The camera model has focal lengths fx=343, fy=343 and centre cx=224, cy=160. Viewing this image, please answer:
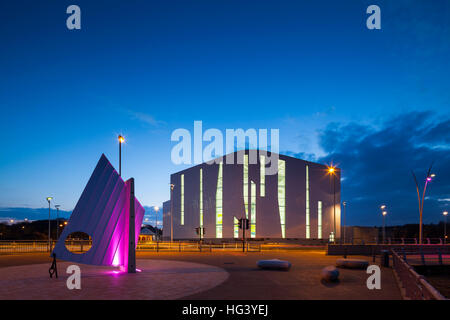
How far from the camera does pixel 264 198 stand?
66.4 metres

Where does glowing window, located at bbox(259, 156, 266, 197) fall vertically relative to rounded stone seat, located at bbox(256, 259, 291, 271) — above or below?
above

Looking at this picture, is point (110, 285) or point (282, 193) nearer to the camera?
point (110, 285)

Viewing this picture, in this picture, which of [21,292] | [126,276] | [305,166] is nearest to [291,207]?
[305,166]

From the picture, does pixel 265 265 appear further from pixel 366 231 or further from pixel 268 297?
pixel 366 231

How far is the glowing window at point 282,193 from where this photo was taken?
2623 inches

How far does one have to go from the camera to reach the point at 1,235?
11025 centimetres

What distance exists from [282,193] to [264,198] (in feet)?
13.2

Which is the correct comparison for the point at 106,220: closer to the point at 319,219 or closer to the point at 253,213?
the point at 253,213

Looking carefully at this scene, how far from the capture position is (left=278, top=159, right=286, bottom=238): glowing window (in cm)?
6662

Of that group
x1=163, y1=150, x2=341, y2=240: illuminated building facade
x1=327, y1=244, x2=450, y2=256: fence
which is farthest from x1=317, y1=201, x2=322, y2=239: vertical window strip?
x1=327, y1=244, x2=450, y2=256: fence

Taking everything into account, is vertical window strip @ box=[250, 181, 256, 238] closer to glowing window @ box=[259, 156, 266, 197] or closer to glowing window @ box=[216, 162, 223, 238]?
glowing window @ box=[259, 156, 266, 197]

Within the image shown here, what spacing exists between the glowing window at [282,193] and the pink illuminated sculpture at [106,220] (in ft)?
174

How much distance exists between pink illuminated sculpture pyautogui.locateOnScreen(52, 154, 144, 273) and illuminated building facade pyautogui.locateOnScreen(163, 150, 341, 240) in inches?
1963

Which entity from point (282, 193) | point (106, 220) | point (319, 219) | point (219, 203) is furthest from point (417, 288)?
point (319, 219)
